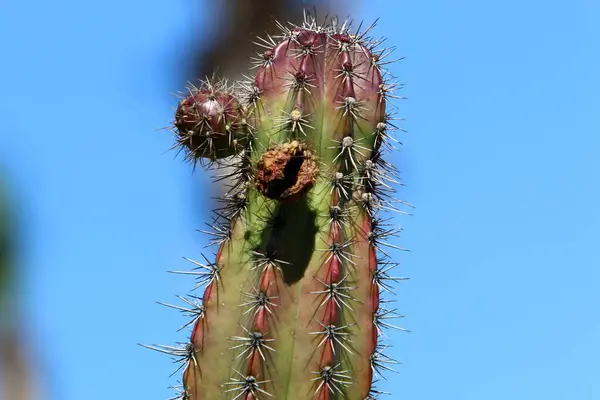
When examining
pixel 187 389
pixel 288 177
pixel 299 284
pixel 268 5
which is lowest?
pixel 187 389

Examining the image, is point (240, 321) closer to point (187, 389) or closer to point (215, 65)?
point (187, 389)

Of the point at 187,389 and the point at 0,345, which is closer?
the point at 0,345

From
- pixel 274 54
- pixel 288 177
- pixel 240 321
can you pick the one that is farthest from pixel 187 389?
pixel 274 54

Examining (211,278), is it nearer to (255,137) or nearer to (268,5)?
(255,137)

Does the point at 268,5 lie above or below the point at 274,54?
above

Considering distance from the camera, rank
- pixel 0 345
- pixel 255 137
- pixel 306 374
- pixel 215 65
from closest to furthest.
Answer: pixel 0 345 < pixel 306 374 < pixel 255 137 < pixel 215 65

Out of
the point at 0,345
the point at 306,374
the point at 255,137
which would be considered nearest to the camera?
the point at 0,345
